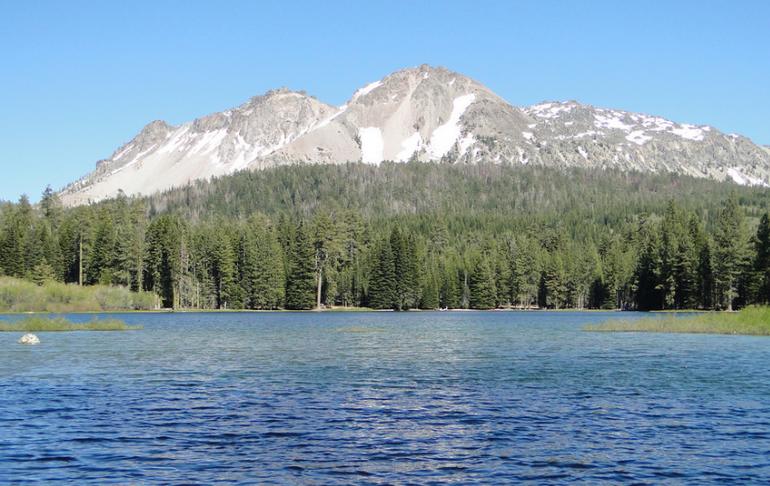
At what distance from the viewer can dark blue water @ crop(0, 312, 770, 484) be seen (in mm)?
22531

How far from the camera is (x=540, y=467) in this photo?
22672 millimetres

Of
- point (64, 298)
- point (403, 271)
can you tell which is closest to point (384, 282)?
point (403, 271)

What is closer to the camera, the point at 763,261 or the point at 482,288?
the point at 763,261

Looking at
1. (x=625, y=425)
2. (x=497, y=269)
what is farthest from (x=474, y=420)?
(x=497, y=269)

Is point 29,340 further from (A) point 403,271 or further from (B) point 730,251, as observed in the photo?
(B) point 730,251

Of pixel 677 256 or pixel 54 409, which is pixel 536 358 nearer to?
pixel 54 409

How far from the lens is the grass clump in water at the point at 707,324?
245 ft

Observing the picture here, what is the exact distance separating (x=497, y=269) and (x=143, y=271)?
88.4 m

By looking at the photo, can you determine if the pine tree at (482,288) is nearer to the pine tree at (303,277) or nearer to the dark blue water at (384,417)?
the pine tree at (303,277)

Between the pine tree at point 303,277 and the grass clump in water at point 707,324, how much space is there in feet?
282

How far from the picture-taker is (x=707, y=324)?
80188 mm

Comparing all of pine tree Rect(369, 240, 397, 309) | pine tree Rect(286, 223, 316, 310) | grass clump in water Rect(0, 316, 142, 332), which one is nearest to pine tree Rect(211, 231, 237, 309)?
pine tree Rect(286, 223, 316, 310)

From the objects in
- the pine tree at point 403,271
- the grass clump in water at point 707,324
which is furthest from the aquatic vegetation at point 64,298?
the grass clump in water at point 707,324

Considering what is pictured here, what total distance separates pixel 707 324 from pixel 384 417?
60415 millimetres
